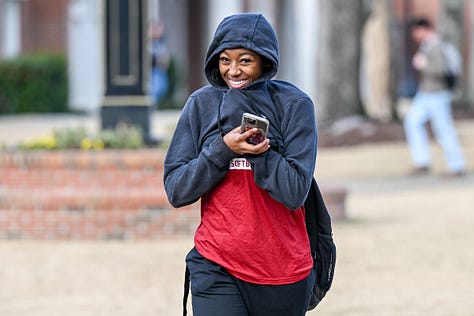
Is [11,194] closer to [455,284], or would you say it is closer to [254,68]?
[455,284]

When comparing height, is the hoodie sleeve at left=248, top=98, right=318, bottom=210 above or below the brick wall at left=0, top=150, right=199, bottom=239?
above

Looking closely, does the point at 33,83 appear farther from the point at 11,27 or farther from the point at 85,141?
the point at 85,141

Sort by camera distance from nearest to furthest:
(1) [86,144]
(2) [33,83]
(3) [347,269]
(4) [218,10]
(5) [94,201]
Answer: (3) [347,269] < (5) [94,201] < (1) [86,144] < (2) [33,83] < (4) [218,10]

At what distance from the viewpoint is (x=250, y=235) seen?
14.6 feet

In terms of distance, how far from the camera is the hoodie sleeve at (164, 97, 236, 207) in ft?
14.5

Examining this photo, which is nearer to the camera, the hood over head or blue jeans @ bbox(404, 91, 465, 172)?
the hood over head

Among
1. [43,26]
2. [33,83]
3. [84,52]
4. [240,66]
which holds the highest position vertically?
[240,66]

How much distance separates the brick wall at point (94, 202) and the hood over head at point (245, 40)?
18.1 feet

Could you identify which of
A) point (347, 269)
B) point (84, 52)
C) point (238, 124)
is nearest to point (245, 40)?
point (238, 124)

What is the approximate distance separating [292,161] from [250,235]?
0.91ft

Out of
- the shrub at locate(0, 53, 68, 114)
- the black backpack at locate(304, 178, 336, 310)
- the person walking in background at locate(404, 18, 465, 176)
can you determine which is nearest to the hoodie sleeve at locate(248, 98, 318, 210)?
the black backpack at locate(304, 178, 336, 310)

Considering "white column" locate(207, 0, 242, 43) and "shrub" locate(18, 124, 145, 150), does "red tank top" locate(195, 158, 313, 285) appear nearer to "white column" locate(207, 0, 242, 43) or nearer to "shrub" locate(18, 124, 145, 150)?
"shrub" locate(18, 124, 145, 150)

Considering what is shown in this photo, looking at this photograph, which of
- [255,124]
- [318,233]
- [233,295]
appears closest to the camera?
[255,124]

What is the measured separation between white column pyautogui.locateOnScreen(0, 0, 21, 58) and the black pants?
24.2 meters
